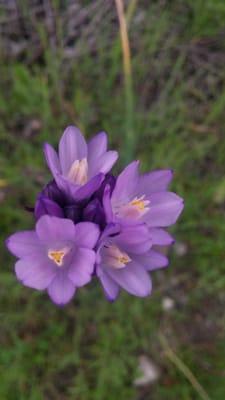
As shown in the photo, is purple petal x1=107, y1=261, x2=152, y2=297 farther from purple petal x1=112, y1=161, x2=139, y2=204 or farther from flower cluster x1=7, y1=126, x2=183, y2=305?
purple petal x1=112, y1=161, x2=139, y2=204

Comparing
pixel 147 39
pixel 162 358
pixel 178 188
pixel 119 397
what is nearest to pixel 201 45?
pixel 147 39

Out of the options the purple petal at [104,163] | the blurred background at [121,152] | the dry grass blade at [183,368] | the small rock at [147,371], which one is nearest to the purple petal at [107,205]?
the purple petal at [104,163]

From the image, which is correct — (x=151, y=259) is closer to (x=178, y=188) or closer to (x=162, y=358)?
(x=178, y=188)

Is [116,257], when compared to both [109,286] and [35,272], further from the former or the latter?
[35,272]

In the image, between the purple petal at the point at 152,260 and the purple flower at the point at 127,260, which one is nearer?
the purple flower at the point at 127,260

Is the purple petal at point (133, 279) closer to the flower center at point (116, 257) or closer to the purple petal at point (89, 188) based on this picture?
the flower center at point (116, 257)

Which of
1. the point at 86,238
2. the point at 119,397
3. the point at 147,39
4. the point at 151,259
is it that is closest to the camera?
the point at 86,238

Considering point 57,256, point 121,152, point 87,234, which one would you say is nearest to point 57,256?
point 57,256
